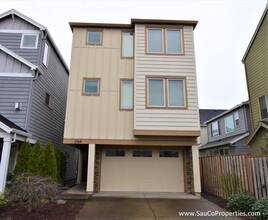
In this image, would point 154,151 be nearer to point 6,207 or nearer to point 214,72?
point 6,207

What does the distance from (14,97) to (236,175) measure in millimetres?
10276

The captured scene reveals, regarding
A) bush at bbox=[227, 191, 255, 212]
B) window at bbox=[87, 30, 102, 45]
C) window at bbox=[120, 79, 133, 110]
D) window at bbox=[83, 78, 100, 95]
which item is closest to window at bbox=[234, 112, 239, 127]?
window at bbox=[120, 79, 133, 110]

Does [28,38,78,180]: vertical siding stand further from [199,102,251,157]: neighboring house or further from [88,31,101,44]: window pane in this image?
[199,102,251,157]: neighboring house

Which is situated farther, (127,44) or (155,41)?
(127,44)

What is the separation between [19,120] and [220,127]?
16425 millimetres

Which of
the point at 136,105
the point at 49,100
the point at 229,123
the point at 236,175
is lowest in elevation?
the point at 236,175

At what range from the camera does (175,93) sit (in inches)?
387

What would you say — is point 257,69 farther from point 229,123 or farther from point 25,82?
point 25,82

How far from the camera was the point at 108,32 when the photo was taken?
10.9 metres

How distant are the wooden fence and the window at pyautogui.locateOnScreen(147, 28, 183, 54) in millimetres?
5638

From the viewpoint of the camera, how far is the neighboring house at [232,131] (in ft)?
48.5

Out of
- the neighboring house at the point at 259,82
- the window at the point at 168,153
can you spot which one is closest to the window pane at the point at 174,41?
the window at the point at 168,153

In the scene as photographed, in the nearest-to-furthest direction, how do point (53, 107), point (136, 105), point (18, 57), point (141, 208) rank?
point (141, 208) → point (136, 105) → point (18, 57) → point (53, 107)

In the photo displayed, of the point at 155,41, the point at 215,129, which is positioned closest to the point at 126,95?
the point at 155,41
